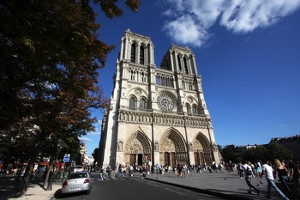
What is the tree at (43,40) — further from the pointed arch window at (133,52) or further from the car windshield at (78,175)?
the pointed arch window at (133,52)

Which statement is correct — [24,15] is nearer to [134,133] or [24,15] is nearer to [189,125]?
[134,133]

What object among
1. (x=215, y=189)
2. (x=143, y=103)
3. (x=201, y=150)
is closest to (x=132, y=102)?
(x=143, y=103)

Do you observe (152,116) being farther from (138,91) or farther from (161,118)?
(138,91)

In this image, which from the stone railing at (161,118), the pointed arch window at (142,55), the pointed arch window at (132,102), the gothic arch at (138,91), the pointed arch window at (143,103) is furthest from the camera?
the pointed arch window at (142,55)

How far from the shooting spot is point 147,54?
35344 mm

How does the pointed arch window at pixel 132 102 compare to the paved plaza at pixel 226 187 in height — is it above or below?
above

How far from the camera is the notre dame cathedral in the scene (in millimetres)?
24312

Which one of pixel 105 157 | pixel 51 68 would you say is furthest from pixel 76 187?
pixel 105 157

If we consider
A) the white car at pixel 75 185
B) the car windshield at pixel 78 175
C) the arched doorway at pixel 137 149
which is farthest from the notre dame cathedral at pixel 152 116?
the white car at pixel 75 185

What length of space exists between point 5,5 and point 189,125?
95.9 feet

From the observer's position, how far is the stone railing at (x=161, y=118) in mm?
25203

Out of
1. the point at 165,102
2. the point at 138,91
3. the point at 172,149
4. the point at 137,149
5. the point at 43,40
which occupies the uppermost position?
the point at 138,91

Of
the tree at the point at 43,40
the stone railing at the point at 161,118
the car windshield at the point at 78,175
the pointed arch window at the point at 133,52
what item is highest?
the pointed arch window at the point at 133,52

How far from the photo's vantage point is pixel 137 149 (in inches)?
983
